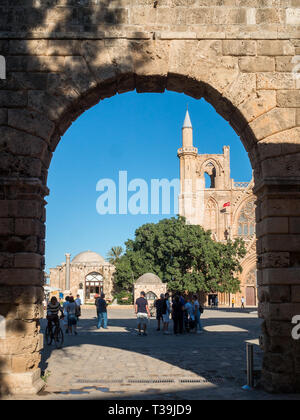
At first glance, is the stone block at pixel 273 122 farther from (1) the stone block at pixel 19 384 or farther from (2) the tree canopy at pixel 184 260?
(2) the tree canopy at pixel 184 260

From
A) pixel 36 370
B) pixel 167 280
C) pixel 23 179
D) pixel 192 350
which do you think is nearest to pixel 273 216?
pixel 23 179

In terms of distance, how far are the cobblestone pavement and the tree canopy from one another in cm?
2796

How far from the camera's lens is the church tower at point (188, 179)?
5875 centimetres

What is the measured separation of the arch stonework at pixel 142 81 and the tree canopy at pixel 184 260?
34.1 metres

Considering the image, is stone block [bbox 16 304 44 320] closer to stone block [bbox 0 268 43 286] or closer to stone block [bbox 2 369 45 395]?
stone block [bbox 0 268 43 286]

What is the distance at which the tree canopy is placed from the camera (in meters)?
41.1

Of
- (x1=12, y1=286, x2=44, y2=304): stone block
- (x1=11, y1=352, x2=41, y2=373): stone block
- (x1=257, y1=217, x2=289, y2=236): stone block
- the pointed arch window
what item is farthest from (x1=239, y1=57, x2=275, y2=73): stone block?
the pointed arch window

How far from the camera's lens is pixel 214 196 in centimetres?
6091

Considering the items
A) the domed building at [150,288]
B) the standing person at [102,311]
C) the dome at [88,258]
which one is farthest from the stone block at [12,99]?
the dome at [88,258]

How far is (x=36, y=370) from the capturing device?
661cm

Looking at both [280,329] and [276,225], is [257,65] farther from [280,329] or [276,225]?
[280,329]

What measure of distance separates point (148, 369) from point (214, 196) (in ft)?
176

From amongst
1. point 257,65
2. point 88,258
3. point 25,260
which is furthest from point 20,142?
point 88,258
